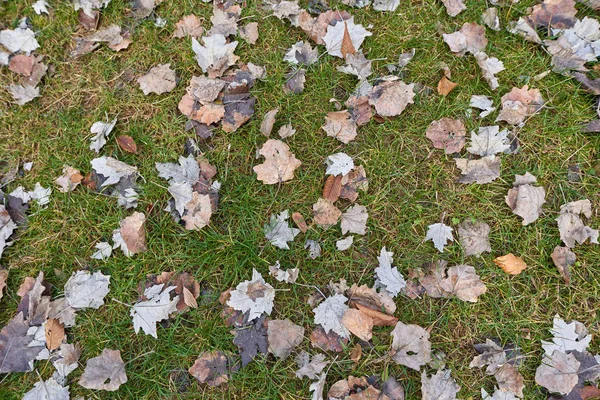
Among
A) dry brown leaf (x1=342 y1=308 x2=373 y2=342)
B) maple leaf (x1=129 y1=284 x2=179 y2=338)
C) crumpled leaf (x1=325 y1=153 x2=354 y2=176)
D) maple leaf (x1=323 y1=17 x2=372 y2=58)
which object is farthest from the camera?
maple leaf (x1=323 y1=17 x2=372 y2=58)

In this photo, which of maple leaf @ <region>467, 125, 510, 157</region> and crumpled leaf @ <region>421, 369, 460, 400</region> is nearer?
crumpled leaf @ <region>421, 369, 460, 400</region>

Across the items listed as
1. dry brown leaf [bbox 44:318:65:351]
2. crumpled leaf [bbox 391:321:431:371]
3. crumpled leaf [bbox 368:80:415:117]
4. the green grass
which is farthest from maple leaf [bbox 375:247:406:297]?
dry brown leaf [bbox 44:318:65:351]

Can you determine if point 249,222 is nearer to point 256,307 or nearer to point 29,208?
point 256,307

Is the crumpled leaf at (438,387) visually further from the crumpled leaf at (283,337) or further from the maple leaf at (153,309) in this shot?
the maple leaf at (153,309)

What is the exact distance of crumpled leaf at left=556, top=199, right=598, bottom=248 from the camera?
257cm

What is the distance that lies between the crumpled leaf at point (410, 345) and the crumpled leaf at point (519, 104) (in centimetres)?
151

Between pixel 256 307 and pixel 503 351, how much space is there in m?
1.47

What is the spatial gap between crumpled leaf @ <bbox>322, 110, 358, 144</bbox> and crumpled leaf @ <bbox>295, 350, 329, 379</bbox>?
1375mm

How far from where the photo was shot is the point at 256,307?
251cm

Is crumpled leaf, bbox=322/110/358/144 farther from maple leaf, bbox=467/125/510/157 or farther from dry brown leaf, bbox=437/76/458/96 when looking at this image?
maple leaf, bbox=467/125/510/157

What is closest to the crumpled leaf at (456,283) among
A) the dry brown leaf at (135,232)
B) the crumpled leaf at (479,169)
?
the crumpled leaf at (479,169)

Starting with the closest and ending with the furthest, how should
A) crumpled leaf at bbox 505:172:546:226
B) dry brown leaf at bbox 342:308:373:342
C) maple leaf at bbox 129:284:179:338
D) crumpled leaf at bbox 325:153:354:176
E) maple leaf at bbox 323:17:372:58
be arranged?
dry brown leaf at bbox 342:308:373:342 < maple leaf at bbox 129:284:179:338 < crumpled leaf at bbox 505:172:546:226 < crumpled leaf at bbox 325:153:354:176 < maple leaf at bbox 323:17:372:58

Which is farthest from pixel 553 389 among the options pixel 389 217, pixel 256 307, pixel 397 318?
pixel 256 307

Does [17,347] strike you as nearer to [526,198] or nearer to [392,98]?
[392,98]
